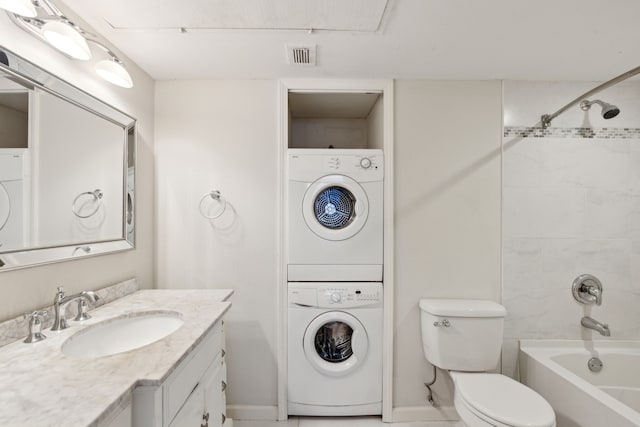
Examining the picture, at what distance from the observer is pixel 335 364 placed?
1948 millimetres

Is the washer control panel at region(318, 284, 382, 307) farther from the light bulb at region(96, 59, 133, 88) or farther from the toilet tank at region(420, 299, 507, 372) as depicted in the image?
the light bulb at region(96, 59, 133, 88)

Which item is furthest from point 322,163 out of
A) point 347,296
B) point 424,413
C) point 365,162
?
point 424,413

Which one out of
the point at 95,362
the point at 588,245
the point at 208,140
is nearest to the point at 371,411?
the point at 95,362

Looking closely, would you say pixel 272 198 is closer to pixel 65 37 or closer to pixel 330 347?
pixel 330 347

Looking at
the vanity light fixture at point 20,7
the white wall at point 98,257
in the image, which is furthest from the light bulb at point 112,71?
the vanity light fixture at point 20,7

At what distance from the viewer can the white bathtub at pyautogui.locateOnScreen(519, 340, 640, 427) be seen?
162 cm

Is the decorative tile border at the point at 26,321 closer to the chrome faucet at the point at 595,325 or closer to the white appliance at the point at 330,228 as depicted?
the white appliance at the point at 330,228

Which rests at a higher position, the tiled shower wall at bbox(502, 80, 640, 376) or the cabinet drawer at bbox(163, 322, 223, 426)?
the tiled shower wall at bbox(502, 80, 640, 376)

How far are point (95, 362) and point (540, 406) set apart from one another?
6.26 feet

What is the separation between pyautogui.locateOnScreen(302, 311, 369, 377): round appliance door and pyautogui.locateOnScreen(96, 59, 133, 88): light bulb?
5.63 ft

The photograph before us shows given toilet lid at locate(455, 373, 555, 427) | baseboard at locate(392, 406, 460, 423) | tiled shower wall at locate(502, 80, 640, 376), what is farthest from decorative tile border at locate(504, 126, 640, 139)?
baseboard at locate(392, 406, 460, 423)

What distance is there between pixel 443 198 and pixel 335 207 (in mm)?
743

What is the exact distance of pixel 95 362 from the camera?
0.91 meters

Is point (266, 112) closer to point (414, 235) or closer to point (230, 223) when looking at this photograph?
point (230, 223)
